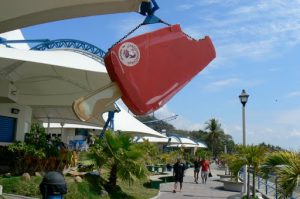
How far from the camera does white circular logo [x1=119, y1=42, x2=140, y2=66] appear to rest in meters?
6.02

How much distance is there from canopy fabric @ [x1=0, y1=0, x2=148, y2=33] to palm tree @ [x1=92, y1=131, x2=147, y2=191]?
26.9 feet

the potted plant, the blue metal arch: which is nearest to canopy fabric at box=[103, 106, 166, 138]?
the blue metal arch

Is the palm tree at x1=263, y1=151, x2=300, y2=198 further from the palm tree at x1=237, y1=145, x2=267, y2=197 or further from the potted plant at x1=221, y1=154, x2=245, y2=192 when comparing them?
the potted plant at x1=221, y1=154, x2=245, y2=192

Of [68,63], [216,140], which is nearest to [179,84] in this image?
[68,63]

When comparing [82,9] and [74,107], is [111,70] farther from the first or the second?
[82,9]

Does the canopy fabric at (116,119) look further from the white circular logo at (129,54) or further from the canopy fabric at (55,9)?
the white circular logo at (129,54)

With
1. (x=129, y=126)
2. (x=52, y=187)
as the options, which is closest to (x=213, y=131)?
A: (x=129, y=126)

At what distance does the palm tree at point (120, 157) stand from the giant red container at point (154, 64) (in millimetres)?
8695

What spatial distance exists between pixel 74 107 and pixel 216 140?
103 m

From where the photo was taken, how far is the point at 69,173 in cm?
1524

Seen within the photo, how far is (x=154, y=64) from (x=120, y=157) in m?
9.64

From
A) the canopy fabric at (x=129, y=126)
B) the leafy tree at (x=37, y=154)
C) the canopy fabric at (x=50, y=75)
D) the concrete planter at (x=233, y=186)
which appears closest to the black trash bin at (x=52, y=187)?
the leafy tree at (x=37, y=154)

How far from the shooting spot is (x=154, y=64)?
6.48 m

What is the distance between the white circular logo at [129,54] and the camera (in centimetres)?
602
